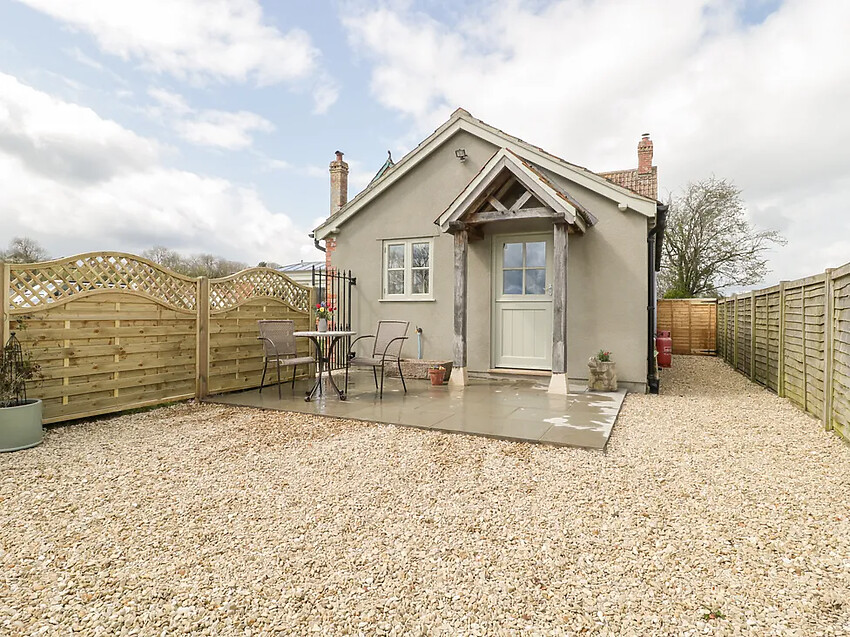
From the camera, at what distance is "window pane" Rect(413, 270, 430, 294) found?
8.88m

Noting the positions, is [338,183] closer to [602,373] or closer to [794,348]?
[602,373]

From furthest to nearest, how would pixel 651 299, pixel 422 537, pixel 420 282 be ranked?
pixel 420 282 < pixel 651 299 < pixel 422 537

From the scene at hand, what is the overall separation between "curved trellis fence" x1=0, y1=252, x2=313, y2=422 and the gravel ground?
888 mm

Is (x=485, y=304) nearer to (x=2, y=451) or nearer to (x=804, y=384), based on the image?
(x=804, y=384)

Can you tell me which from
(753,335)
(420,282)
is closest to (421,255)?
(420,282)

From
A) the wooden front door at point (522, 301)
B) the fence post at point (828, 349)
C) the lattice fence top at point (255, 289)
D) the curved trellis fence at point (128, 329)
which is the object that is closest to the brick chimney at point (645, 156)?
the wooden front door at point (522, 301)

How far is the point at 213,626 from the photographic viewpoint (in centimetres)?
174

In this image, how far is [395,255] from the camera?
9.23 m

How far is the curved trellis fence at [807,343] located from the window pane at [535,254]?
3582mm

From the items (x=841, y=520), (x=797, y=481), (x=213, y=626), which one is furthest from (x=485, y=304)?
(x=213, y=626)

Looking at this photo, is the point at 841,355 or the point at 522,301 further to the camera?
the point at 522,301

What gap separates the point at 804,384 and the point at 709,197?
1851 cm

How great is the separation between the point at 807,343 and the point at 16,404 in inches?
352

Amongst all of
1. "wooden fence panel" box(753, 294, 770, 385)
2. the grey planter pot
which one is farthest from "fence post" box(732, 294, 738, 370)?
the grey planter pot
